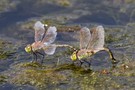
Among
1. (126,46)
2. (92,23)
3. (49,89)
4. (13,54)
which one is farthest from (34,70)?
(92,23)

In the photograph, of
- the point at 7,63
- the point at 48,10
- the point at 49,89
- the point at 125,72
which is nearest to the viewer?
the point at 49,89

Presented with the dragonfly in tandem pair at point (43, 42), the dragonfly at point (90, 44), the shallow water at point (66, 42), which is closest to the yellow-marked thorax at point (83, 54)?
the dragonfly at point (90, 44)

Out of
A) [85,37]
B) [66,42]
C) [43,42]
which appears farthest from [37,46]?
[66,42]

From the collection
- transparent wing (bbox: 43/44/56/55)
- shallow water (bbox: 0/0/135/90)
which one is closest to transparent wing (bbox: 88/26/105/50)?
shallow water (bbox: 0/0/135/90)

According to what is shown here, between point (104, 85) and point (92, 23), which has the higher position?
point (92, 23)

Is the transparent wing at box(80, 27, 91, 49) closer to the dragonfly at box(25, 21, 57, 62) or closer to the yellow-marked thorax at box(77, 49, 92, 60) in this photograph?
the yellow-marked thorax at box(77, 49, 92, 60)

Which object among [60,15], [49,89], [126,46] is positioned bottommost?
[49,89]

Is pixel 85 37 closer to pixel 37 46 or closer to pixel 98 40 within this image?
pixel 98 40

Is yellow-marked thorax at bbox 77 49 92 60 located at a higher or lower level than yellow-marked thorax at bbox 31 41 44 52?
lower

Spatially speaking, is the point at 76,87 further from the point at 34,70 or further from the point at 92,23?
the point at 92,23

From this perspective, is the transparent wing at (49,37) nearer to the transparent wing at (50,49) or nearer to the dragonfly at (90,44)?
the transparent wing at (50,49)
